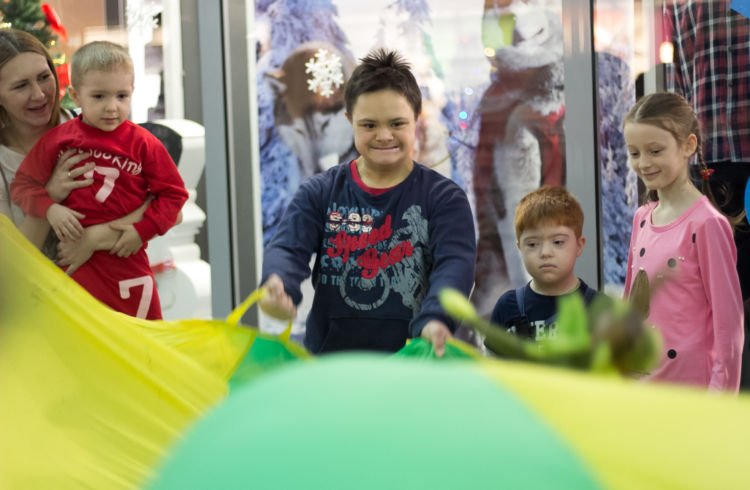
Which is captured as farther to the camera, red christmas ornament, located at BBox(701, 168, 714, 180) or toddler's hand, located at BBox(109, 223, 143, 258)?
red christmas ornament, located at BBox(701, 168, 714, 180)

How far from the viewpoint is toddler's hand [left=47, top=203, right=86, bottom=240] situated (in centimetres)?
249

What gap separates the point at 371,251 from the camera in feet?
7.06

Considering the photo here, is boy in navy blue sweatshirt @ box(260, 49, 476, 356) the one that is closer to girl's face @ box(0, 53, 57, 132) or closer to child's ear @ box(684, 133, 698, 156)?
child's ear @ box(684, 133, 698, 156)

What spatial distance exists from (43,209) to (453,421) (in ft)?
7.21

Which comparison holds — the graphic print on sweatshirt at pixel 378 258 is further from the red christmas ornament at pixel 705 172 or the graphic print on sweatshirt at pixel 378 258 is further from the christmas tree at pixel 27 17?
the christmas tree at pixel 27 17

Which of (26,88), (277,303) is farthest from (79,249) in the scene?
(277,303)

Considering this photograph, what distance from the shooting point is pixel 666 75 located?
124 inches

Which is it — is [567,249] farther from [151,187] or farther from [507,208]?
[151,187]

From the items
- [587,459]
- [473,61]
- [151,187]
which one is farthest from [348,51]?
[587,459]

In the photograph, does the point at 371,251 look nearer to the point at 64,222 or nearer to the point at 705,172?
the point at 64,222

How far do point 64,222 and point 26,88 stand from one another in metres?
0.41

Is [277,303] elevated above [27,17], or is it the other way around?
[27,17]

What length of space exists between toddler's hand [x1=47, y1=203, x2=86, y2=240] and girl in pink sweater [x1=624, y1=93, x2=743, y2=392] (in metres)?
1.51

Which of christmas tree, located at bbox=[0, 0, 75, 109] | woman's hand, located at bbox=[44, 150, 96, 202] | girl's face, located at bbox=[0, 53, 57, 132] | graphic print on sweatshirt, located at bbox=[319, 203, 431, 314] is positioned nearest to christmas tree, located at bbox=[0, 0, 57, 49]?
christmas tree, located at bbox=[0, 0, 75, 109]
